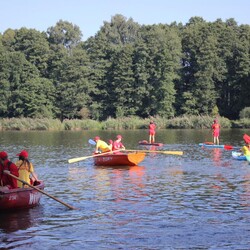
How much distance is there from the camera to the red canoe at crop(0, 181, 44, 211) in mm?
15445

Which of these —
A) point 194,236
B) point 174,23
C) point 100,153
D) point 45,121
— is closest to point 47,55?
point 45,121

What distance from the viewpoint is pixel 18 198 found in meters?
15.8

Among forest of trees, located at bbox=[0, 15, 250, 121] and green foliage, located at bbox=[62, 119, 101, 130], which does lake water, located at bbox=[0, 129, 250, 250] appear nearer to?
green foliage, located at bbox=[62, 119, 101, 130]

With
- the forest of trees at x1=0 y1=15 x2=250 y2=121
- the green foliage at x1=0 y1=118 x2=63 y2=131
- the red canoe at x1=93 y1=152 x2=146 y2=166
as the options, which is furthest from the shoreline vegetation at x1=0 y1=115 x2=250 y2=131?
the red canoe at x1=93 y1=152 x2=146 y2=166

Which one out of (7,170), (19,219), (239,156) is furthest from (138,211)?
(239,156)

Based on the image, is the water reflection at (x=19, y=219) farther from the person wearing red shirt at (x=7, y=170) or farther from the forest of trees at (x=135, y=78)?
the forest of trees at (x=135, y=78)

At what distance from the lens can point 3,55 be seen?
85.8m

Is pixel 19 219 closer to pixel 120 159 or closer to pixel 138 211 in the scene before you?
pixel 138 211

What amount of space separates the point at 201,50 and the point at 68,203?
231ft

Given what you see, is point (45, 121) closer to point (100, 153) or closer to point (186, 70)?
point (186, 70)

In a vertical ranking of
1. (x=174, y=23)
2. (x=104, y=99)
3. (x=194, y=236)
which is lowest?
(x=194, y=236)

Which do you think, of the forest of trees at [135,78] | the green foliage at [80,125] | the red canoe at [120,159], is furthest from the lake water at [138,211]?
the forest of trees at [135,78]

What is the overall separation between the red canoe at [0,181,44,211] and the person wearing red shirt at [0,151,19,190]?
1.25ft

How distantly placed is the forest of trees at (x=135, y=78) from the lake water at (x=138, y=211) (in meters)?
58.0
